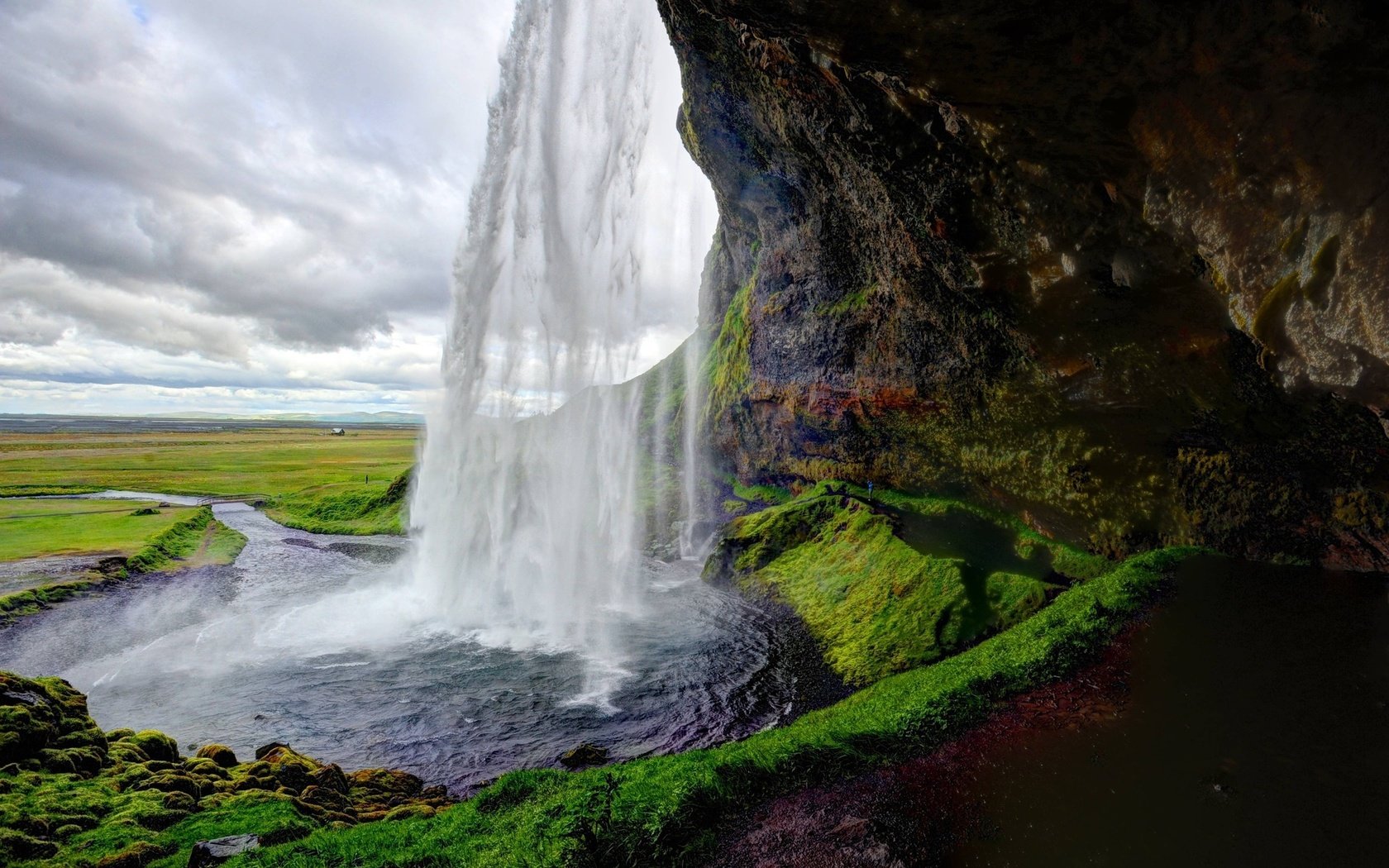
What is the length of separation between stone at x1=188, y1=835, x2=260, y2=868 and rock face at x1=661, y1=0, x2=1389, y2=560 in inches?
514

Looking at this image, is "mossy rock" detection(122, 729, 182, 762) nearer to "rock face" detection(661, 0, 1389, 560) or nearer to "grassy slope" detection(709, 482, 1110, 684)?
"grassy slope" detection(709, 482, 1110, 684)

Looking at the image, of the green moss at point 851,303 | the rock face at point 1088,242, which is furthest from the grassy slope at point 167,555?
the green moss at point 851,303

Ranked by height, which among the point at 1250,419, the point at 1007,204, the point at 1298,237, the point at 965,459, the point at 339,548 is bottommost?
the point at 339,548

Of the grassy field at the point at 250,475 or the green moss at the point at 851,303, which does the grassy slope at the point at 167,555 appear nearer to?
the grassy field at the point at 250,475

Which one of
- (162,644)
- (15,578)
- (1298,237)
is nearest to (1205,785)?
(1298,237)

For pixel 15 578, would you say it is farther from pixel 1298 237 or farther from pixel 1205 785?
pixel 1298 237

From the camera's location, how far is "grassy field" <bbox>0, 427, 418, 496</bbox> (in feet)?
165

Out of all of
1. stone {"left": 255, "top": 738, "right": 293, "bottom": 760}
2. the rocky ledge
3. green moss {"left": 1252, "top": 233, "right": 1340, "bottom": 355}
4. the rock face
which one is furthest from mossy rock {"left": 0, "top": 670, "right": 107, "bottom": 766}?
green moss {"left": 1252, "top": 233, "right": 1340, "bottom": 355}

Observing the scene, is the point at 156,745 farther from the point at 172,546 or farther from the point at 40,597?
the point at 172,546

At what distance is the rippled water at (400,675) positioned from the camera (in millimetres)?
11602

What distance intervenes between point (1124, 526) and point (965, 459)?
5236 millimetres

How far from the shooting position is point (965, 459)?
71.6ft

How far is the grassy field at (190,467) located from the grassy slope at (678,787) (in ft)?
151

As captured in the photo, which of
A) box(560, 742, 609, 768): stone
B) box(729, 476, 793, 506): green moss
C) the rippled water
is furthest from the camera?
box(729, 476, 793, 506): green moss
